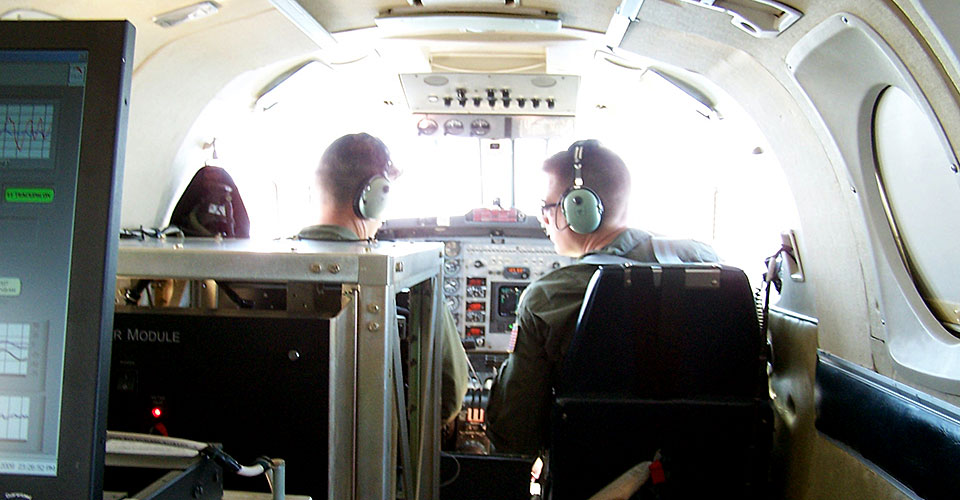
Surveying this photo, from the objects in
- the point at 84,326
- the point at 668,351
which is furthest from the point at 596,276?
the point at 84,326

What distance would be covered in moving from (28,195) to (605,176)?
231 cm

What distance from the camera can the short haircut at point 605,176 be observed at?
2.73 metres

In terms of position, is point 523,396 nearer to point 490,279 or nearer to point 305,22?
point 305,22

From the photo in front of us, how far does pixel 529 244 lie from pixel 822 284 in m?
2.56

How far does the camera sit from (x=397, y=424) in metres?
1.26

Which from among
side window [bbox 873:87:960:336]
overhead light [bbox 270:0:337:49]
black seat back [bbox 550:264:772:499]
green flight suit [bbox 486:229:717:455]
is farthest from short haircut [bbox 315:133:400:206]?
side window [bbox 873:87:960:336]

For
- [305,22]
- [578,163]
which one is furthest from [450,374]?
[305,22]

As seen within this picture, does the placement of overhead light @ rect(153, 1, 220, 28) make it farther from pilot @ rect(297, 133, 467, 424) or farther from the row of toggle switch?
the row of toggle switch

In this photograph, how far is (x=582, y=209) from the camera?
103 inches

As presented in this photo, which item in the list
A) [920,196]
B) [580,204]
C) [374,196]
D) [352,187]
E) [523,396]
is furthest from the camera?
[580,204]

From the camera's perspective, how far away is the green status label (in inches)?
27.1

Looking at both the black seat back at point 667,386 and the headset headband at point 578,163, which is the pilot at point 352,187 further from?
the headset headband at point 578,163

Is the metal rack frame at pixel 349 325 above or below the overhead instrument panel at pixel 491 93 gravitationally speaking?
below

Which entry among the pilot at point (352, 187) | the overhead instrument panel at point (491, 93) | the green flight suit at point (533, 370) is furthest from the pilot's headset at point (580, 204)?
the overhead instrument panel at point (491, 93)
